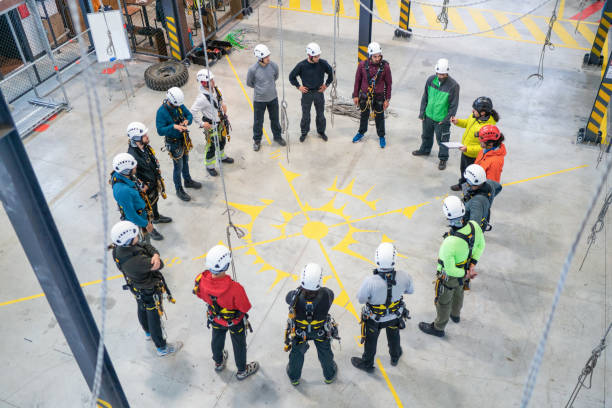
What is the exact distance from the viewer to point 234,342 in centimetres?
589

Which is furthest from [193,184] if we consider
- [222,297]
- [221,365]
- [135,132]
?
[222,297]

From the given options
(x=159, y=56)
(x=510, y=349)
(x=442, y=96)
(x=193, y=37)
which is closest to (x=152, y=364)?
(x=510, y=349)

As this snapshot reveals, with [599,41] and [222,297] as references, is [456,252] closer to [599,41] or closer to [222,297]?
[222,297]

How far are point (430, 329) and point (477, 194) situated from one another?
176 centimetres

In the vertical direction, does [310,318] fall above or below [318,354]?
above

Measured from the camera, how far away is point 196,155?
32.4ft

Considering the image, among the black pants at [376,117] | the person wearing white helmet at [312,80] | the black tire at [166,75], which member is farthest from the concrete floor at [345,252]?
the person wearing white helmet at [312,80]

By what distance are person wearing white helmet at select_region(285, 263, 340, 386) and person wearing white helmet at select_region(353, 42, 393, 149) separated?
4.79 m

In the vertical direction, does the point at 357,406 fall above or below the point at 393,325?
below

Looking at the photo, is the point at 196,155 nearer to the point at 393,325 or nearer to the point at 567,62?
the point at 393,325

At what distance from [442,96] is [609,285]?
363 cm

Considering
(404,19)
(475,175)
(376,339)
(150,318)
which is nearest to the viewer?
(376,339)

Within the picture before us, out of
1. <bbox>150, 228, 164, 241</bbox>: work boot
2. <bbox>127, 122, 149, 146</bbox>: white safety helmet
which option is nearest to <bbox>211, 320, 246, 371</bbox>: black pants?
<bbox>150, 228, 164, 241</bbox>: work boot

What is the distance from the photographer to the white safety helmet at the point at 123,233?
5.43m
